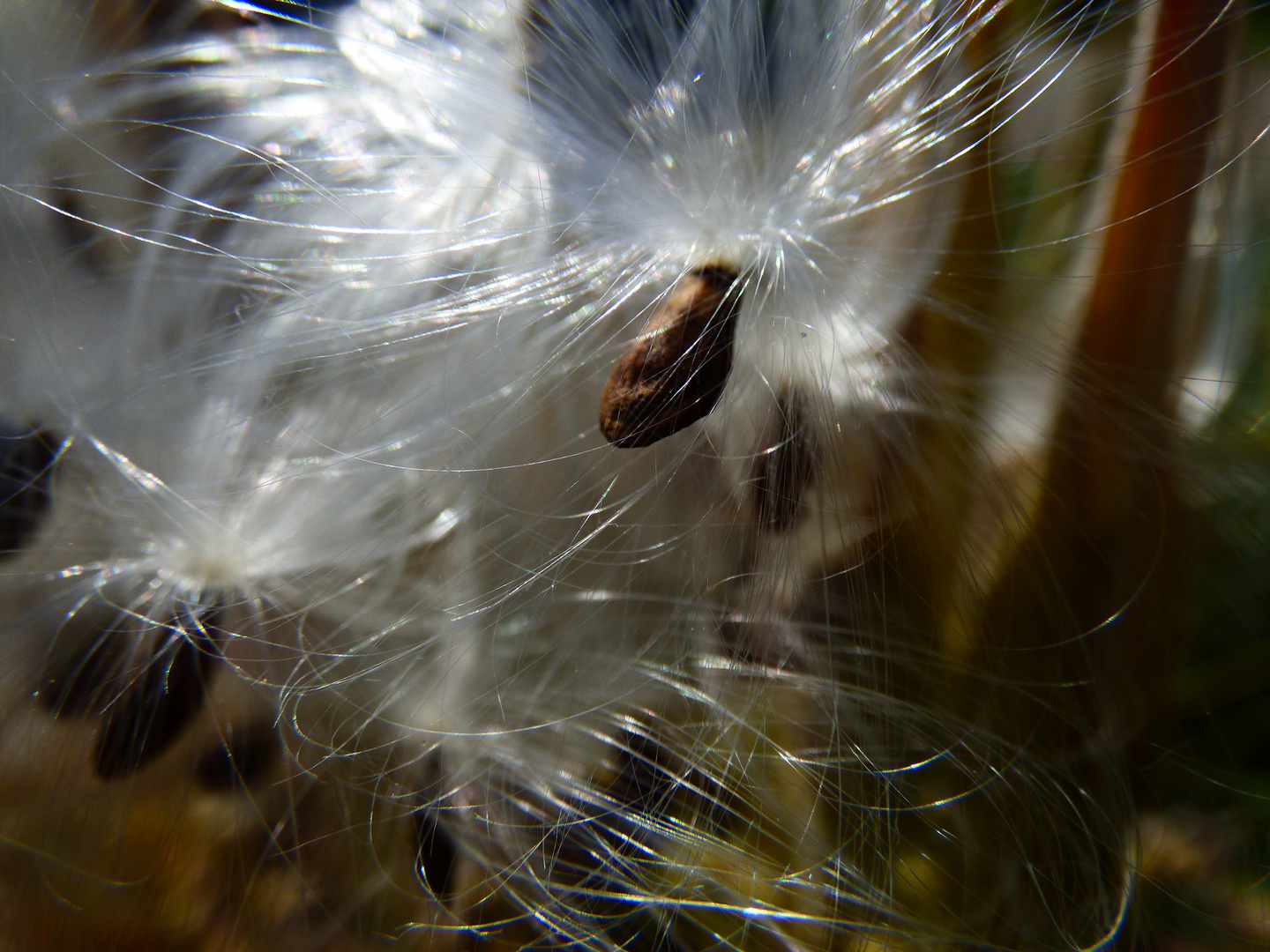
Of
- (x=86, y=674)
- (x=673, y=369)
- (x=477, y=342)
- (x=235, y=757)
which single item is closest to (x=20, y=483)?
(x=86, y=674)

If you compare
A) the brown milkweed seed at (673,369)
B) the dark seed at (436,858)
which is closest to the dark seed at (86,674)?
the dark seed at (436,858)

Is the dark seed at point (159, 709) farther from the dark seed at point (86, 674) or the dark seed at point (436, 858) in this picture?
the dark seed at point (436, 858)

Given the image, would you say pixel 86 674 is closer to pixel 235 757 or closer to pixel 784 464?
pixel 235 757

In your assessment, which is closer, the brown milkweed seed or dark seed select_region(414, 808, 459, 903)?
the brown milkweed seed

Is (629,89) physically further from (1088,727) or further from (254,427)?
(1088,727)

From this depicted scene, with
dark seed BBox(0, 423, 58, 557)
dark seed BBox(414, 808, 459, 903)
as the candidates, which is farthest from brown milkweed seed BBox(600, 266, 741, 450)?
dark seed BBox(0, 423, 58, 557)

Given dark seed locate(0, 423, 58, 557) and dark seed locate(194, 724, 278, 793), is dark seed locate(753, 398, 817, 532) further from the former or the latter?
dark seed locate(0, 423, 58, 557)

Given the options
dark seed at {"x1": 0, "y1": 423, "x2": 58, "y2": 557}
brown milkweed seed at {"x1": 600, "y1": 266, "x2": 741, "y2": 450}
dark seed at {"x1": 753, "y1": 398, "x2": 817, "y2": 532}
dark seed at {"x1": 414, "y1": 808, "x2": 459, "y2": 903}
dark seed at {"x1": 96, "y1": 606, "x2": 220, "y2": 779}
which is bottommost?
dark seed at {"x1": 414, "y1": 808, "x2": 459, "y2": 903}
